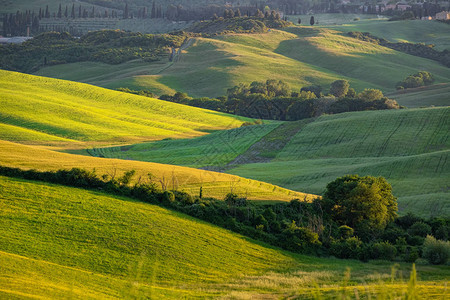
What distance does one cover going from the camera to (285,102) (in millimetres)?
135125

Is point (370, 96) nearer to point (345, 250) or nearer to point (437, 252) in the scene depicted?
point (345, 250)

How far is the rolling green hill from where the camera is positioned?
2628 inches

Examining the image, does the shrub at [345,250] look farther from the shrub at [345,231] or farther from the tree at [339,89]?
the tree at [339,89]

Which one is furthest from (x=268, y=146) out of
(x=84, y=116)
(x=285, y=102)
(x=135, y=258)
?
(x=135, y=258)

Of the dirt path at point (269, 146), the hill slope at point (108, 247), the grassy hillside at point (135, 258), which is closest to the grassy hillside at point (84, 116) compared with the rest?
the dirt path at point (269, 146)

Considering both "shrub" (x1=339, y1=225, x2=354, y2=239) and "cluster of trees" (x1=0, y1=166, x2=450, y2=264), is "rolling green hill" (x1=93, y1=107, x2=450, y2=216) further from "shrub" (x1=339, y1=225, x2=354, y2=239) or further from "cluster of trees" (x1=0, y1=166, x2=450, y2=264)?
"shrub" (x1=339, y1=225, x2=354, y2=239)

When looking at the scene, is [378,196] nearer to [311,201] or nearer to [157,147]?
[311,201]

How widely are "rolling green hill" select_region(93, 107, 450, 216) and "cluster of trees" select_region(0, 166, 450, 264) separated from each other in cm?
1040

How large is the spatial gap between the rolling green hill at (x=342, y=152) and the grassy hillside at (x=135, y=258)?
2613cm

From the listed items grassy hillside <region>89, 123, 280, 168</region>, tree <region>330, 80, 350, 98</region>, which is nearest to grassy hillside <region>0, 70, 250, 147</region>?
grassy hillside <region>89, 123, 280, 168</region>

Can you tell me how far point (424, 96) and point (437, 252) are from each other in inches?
4446

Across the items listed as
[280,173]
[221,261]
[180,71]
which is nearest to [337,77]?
[180,71]

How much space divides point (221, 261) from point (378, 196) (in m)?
18.7

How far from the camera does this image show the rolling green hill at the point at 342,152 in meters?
66.8
